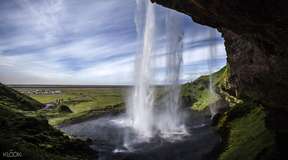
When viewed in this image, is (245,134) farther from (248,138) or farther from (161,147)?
(161,147)

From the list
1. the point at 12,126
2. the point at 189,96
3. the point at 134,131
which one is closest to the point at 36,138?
the point at 12,126

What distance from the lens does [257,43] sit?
27.7 m

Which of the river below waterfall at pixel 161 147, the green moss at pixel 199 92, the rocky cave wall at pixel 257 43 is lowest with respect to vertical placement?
the river below waterfall at pixel 161 147

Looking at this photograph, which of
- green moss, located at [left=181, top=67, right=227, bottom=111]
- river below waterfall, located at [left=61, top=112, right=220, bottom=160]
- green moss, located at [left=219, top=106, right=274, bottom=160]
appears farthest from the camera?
green moss, located at [left=181, top=67, right=227, bottom=111]

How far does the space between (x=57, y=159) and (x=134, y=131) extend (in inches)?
1504

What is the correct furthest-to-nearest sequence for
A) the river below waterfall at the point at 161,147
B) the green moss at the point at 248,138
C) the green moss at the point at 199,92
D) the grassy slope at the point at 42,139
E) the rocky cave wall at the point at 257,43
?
the green moss at the point at 199,92
the river below waterfall at the point at 161,147
the grassy slope at the point at 42,139
the green moss at the point at 248,138
the rocky cave wall at the point at 257,43

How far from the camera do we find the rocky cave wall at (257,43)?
62.1 ft

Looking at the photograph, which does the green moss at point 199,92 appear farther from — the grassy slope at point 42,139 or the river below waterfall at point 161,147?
the grassy slope at point 42,139

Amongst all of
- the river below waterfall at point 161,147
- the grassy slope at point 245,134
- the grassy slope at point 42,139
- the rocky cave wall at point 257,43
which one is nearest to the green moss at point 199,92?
the grassy slope at point 245,134

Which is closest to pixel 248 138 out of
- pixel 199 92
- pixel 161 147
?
pixel 161 147

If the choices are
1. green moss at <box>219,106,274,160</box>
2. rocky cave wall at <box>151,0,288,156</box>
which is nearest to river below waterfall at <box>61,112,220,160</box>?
green moss at <box>219,106,274,160</box>

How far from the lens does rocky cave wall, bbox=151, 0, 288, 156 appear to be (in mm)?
18922

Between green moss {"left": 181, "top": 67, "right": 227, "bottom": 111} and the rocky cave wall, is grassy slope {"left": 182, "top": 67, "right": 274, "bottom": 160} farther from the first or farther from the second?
green moss {"left": 181, "top": 67, "right": 227, "bottom": 111}

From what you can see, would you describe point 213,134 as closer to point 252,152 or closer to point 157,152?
point 157,152
